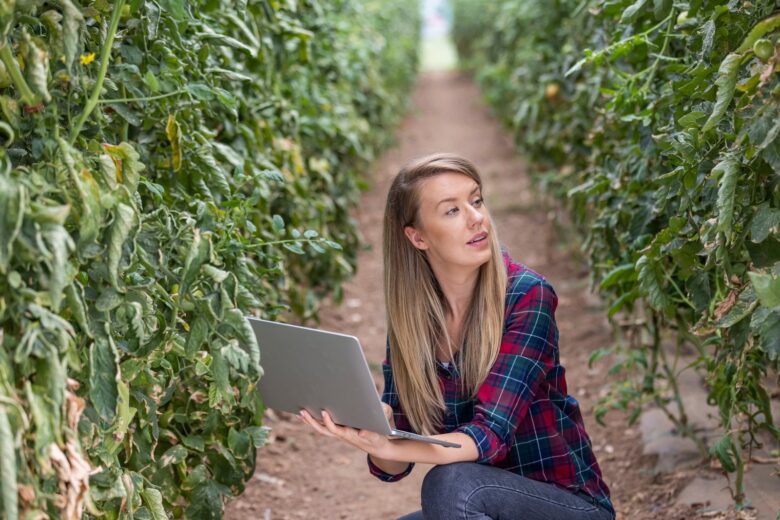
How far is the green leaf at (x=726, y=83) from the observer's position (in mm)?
1747

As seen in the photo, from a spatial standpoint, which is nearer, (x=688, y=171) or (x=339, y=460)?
(x=688, y=171)

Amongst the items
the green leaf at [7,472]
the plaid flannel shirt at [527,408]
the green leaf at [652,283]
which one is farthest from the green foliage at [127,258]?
the green leaf at [652,283]

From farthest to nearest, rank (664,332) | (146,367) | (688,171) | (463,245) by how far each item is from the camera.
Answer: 1. (664,332)
2. (463,245)
3. (688,171)
4. (146,367)

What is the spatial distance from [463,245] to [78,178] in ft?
3.53

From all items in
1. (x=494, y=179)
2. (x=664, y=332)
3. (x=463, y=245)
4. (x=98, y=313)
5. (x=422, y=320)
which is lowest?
(x=494, y=179)

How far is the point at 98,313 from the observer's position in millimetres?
1674

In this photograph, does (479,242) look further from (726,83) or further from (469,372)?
(726,83)

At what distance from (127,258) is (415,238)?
93 centimetres

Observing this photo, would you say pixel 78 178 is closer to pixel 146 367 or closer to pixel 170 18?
pixel 146 367

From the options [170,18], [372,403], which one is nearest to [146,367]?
[372,403]

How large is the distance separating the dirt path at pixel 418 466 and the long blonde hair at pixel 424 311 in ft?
3.31

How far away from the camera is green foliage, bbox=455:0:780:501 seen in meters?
1.77

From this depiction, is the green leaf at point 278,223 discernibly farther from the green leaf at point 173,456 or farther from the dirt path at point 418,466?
the dirt path at point 418,466

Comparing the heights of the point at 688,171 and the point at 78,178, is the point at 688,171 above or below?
below
